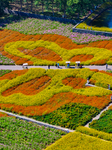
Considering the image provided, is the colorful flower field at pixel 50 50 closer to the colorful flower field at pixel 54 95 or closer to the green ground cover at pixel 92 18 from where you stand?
the colorful flower field at pixel 54 95

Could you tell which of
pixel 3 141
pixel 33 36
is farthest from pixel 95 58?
pixel 3 141

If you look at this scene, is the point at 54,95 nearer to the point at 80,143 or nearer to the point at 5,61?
the point at 80,143

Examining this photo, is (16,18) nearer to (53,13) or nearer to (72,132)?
(53,13)

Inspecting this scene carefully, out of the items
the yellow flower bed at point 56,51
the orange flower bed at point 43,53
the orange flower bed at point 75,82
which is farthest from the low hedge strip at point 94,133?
the orange flower bed at point 43,53

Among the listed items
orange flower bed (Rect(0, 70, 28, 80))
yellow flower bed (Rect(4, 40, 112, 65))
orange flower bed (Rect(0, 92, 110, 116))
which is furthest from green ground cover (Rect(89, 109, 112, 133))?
orange flower bed (Rect(0, 70, 28, 80))

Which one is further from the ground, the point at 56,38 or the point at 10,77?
the point at 56,38
